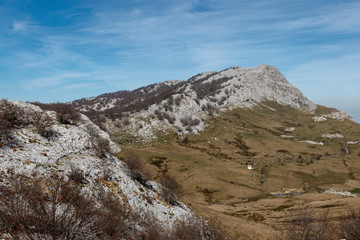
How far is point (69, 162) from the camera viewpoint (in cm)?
2919

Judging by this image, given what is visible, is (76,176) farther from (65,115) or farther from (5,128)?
(65,115)

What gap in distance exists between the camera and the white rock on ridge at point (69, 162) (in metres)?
24.2

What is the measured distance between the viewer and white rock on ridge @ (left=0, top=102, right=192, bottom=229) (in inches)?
953

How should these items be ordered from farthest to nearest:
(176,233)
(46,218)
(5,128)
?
(176,233) < (5,128) < (46,218)

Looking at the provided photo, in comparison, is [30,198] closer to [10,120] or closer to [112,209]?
[112,209]

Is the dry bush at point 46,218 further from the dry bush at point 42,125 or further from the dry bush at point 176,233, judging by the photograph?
the dry bush at point 42,125

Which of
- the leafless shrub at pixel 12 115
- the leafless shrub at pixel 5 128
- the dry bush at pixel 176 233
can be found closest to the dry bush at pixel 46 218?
the dry bush at pixel 176 233

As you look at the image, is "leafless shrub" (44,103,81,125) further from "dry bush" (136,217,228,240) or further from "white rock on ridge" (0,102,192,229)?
"dry bush" (136,217,228,240)

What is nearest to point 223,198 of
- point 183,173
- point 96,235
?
point 183,173

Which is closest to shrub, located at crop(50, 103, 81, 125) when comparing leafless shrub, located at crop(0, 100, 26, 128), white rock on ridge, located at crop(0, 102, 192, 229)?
white rock on ridge, located at crop(0, 102, 192, 229)

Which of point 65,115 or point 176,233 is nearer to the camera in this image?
point 176,233

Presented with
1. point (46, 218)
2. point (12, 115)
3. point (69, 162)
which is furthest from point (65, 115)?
point (46, 218)

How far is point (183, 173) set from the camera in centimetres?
14625

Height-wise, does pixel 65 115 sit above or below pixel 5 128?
above
